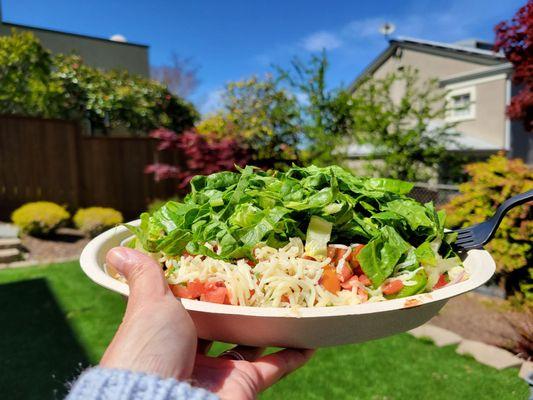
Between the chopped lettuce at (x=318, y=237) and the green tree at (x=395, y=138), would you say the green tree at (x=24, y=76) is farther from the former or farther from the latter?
the chopped lettuce at (x=318, y=237)

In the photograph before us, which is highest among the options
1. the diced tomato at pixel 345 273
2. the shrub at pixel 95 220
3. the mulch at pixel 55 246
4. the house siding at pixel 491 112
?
the house siding at pixel 491 112

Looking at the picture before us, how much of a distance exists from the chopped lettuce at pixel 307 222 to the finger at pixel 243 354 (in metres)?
0.34

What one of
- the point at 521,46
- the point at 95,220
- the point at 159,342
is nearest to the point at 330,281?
the point at 159,342

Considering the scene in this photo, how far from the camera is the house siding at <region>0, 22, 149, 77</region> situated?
52.5ft

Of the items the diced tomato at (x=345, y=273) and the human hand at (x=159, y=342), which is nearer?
the human hand at (x=159, y=342)

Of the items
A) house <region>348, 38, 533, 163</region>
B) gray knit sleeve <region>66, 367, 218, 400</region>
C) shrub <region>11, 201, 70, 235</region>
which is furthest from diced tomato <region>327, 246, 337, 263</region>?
house <region>348, 38, 533, 163</region>

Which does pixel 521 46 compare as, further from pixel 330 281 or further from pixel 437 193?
pixel 330 281

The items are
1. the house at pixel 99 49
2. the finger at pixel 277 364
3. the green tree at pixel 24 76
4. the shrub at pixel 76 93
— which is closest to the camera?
the finger at pixel 277 364

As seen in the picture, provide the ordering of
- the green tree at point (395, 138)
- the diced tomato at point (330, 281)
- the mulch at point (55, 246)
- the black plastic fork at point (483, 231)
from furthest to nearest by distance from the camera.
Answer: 1. the green tree at point (395, 138)
2. the mulch at point (55, 246)
3. the black plastic fork at point (483, 231)
4. the diced tomato at point (330, 281)

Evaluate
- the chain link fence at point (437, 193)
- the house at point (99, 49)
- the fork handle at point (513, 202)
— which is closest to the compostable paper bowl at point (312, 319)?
the fork handle at point (513, 202)

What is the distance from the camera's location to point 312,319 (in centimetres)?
101

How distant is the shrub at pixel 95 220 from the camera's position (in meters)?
8.09

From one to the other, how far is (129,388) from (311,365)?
291cm

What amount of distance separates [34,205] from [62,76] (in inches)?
206
